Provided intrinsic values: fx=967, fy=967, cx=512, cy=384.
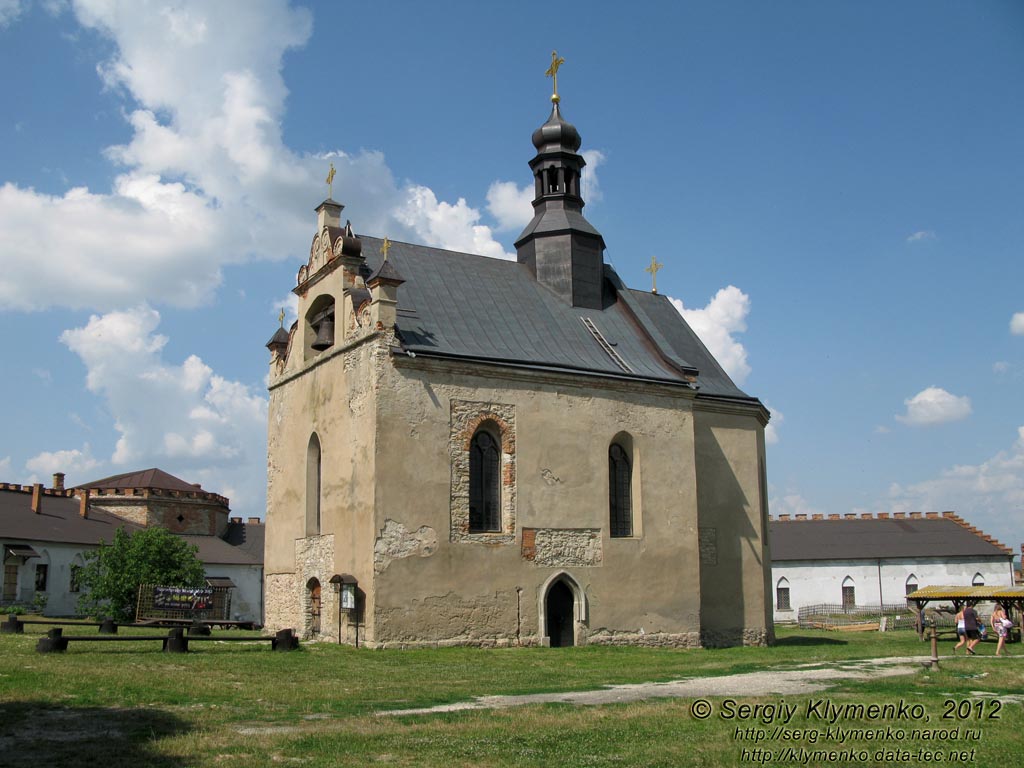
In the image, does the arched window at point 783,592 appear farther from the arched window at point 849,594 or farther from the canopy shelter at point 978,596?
the canopy shelter at point 978,596

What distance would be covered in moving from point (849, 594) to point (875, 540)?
4223 millimetres

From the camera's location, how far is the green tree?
112 ft

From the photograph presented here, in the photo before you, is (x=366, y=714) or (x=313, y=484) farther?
(x=313, y=484)

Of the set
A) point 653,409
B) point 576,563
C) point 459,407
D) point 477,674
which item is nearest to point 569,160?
A: point 653,409

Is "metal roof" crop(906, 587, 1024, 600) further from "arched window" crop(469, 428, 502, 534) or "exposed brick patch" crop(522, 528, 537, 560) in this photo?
"arched window" crop(469, 428, 502, 534)

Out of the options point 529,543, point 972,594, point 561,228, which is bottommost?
point 972,594

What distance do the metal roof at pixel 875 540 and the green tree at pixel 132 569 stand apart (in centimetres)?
4160

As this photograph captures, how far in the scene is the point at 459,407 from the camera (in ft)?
80.1

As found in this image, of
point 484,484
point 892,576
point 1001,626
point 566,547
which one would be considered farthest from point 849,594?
point 484,484

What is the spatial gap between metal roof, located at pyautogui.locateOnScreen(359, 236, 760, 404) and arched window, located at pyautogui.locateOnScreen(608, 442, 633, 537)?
7.56 feet

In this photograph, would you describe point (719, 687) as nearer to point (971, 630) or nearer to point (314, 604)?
point (971, 630)

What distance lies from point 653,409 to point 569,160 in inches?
378

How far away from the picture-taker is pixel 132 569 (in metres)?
34.2

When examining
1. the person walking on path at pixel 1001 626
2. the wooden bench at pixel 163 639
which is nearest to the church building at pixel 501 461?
the wooden bench at pixel 163 639
